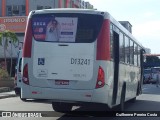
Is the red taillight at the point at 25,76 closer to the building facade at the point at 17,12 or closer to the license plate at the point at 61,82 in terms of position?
the license plate at the point at 61,82

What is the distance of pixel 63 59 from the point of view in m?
11.3

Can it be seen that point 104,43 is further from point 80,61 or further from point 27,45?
point 27,45

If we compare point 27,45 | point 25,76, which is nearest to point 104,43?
point 27,45

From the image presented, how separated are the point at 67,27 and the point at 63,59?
0.90 m

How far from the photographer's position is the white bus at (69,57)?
36.4ft

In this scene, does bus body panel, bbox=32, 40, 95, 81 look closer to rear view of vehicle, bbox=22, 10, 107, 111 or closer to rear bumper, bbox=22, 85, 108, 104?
rear view of vehicle, bbox=22, 10, 107, 111

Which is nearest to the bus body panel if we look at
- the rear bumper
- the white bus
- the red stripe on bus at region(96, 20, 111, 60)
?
the white bus

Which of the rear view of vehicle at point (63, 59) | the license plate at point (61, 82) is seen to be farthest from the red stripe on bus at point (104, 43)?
the license plate at point (61, 82)

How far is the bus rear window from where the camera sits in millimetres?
11344

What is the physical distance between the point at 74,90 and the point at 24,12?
4937 centimetres

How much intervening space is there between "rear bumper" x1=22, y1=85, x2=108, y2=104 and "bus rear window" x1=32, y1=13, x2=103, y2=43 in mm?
1370

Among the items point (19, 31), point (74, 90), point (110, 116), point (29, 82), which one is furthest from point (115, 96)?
point (19, 31)

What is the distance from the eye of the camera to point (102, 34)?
11.3 meters

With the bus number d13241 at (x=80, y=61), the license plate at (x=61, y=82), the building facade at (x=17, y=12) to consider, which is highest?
the building facade at (x=17, y=12)
